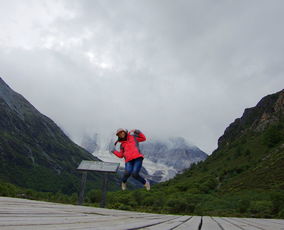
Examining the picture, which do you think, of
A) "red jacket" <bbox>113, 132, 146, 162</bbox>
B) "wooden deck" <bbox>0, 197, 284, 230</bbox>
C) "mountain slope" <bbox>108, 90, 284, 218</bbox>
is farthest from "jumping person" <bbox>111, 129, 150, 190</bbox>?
"mountain slope" <bbox>108, 90, 284, 218</bbox>

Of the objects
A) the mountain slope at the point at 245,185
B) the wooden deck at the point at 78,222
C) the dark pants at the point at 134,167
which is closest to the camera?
the wooden deck at the point at 78,222

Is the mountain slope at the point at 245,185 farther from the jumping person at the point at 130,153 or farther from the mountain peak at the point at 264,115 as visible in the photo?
the jumping person at the point at 130,153

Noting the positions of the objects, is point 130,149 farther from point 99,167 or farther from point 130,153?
point 99,167

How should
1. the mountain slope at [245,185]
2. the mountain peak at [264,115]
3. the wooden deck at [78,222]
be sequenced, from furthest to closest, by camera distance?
1. the mountain peak at [264,115]
2. the mountain slope at [245,185]
3. the wooden deck at [78,222]

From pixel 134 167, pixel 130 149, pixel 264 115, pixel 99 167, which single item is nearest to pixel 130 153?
pixel 130 149

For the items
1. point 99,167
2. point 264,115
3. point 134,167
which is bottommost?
point 134,167

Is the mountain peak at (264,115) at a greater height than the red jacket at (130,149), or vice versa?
the mountain peak at (264,115)

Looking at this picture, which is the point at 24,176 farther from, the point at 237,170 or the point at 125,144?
the point at 125,144

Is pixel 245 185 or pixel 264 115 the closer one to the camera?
pixel 245 185

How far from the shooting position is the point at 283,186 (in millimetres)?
48156

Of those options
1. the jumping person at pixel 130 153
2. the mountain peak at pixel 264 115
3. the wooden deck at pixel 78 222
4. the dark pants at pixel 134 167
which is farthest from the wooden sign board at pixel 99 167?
the mountain peak at pixel 264 115

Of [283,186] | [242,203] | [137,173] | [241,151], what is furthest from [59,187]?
[137,173]

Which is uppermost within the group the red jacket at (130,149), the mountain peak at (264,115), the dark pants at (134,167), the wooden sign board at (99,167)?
the mountain peak at (264,115)

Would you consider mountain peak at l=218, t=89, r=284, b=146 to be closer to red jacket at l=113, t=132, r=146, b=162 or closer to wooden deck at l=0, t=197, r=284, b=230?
red jacket at l=113, t=132, r=146, b=162
